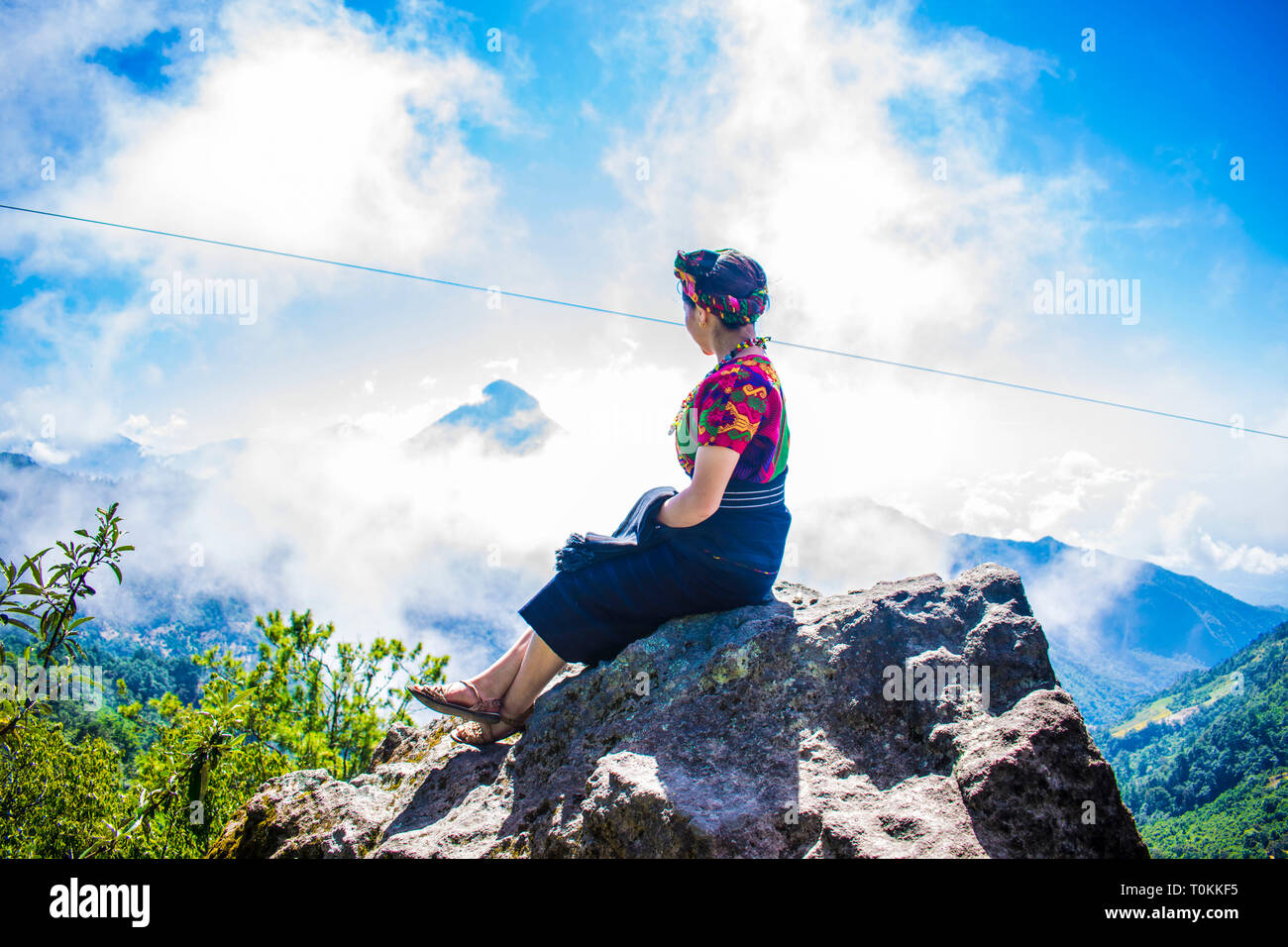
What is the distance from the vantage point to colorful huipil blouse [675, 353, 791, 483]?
386 centimetres

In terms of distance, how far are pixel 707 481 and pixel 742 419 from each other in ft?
1.40

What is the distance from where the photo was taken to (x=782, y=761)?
348cm

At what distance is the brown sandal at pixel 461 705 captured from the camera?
4.20 m

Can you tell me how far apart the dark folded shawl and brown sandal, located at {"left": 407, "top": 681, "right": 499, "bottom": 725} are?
1.02 metres

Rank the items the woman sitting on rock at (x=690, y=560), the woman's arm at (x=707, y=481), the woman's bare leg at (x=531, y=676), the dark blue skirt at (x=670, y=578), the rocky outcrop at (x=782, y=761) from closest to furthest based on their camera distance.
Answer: the rocky outcrop at (x=782, y=761) < the woman's arm at (x=707, y=481) < the woman sitting on rock at (x=690, y=560) < the dark blue skirt at (x=670, y=578) < the woman's bare leg at (x=531, y=676)

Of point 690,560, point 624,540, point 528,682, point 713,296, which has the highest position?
point 713,296

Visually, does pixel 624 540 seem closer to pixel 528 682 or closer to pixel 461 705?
pixel 528 682

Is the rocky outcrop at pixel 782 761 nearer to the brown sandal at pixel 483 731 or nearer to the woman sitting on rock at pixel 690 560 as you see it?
the brown sandal at pixel 483 731

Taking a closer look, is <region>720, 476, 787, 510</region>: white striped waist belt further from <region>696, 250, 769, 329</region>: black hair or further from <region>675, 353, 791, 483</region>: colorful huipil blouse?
<region>696, 250, 769, 329</region>: black hair

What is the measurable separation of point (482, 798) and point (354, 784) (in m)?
1.25

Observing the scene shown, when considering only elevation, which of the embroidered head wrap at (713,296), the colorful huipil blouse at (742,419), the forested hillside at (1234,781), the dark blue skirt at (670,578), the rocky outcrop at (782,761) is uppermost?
the embroidered head wrap at (713,296)

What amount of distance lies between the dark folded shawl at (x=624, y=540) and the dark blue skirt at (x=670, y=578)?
0.21 feet

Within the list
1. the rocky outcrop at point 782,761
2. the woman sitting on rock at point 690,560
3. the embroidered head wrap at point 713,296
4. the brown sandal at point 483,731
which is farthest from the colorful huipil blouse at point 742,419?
the brown sandal at point 483,731

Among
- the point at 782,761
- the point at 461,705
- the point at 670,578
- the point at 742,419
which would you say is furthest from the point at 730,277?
the point at 461,705
